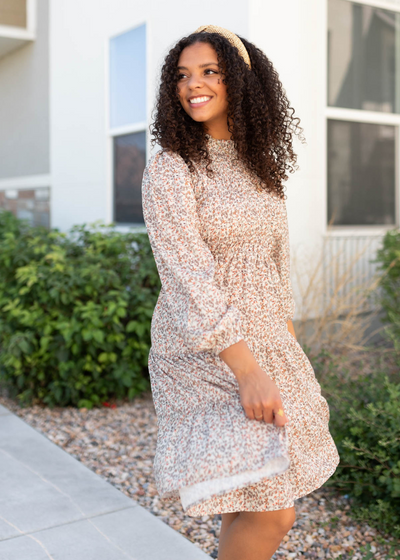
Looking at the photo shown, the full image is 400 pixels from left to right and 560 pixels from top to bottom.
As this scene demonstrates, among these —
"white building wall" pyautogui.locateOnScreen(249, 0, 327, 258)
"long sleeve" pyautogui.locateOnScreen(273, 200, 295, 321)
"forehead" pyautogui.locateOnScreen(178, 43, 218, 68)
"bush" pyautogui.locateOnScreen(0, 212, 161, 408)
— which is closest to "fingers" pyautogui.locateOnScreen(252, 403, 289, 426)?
"long sleeve" pyautogui.locateOnScreen(273, 200, 295, 321)

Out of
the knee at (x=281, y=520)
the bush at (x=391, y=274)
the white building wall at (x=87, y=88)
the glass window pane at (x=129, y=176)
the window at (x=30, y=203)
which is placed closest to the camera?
the knee at (x=281, y=520)

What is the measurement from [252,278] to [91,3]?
18.7ft

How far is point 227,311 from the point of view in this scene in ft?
5.07

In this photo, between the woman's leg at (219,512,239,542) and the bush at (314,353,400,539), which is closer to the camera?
the woman's leg at (219,512,239,542)

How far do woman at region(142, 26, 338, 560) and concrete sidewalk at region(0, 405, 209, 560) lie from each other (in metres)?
0.79

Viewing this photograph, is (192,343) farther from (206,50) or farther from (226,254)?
(206,50)

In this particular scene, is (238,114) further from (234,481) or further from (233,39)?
(234,481)

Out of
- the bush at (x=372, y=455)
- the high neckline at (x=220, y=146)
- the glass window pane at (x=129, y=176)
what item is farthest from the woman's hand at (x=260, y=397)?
the glass window pane at (x=129, y=176)

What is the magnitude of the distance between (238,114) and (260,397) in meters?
0.85

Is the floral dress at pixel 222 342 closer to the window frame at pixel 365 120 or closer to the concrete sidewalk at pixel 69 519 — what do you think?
the concrete sidewalk at pixel 69 519

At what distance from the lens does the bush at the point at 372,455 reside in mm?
2613

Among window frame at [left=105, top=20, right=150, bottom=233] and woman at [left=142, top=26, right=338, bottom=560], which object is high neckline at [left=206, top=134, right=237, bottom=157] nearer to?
woman at [left=142, top=26, right=338, bottom=560]

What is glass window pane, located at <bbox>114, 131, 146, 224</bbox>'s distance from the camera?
6.11 metres

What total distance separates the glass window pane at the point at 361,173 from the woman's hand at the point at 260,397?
4192 millimetres
